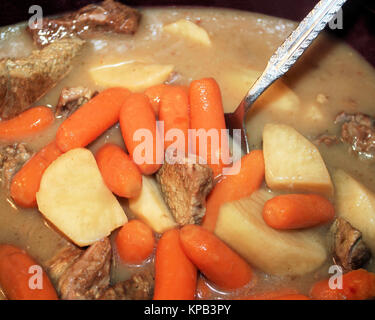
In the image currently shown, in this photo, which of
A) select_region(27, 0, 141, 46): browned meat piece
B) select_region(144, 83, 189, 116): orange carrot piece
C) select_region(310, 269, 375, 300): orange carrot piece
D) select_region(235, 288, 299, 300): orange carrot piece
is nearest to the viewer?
select_region(310, 269, 375, 300): orange carrot piece

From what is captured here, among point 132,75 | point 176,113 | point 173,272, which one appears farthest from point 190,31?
point 173,272

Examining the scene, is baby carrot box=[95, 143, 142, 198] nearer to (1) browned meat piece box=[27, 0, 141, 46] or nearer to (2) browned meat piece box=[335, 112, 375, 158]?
(1) browned meat piece box=[27, 0, 141, 46]

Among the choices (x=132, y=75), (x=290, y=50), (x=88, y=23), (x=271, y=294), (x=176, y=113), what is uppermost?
(x=88, y=23)

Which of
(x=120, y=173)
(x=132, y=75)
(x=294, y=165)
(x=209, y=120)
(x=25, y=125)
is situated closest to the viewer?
(x=120, y=173)

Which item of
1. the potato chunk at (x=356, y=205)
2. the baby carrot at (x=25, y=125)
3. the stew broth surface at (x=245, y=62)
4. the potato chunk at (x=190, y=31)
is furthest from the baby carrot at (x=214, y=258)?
the potato chunk at (x=190, y=31)

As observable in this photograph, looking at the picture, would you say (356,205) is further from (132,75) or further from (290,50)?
(132,75)

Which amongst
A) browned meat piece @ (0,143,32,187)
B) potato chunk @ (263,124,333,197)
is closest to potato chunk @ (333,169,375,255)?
potato chunk @ (263,124,333,197)

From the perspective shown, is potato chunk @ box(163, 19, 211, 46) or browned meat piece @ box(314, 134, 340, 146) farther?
potato chunk @ box(163, 19, 211, 46)

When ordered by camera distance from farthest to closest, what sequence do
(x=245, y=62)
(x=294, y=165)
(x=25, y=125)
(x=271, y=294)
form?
(x=245, y=62), (x=25, y=125), (x=294, y=165), (x=271, y=294)
